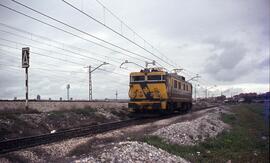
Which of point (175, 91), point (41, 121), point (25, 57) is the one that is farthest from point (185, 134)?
point (25, 57)

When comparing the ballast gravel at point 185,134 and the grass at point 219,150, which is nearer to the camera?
the grass at point 219,150

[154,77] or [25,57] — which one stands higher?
[25,57]

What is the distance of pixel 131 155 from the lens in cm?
881

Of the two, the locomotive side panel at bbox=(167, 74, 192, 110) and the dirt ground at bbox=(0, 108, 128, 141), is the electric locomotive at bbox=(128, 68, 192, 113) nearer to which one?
the locomotive side panel at bbox=(167, 74, 192, 110)

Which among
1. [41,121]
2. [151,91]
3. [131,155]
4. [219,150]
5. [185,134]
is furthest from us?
[151,91]

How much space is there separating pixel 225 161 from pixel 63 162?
19.2ft

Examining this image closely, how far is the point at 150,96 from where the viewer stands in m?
24.3

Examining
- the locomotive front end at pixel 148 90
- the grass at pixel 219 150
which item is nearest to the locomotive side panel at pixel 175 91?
the locomotive front end at pixel 148 90

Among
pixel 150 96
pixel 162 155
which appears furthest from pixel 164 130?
pixel 150 96

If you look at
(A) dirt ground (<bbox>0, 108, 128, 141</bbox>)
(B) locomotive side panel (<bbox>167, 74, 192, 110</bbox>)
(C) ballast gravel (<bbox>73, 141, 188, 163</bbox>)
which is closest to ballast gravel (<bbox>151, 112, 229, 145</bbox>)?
(C) ballast gravel (<bbox>73, 141, 188, 163</bbox>)

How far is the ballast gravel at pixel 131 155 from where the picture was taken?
834 centimetres

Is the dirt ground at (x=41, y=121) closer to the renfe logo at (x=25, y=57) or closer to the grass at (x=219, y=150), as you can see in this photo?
the renfe logo at (x=25, y=57)

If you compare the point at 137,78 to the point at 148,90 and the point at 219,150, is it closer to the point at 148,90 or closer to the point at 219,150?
the point at 148,90

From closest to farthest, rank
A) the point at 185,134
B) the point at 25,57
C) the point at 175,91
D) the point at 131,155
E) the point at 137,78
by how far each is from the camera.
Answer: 1. the point at 131,155
2. the point at 185,134
3. the point at 25,57
4. the point at 137,78
5. the point at 175,91
